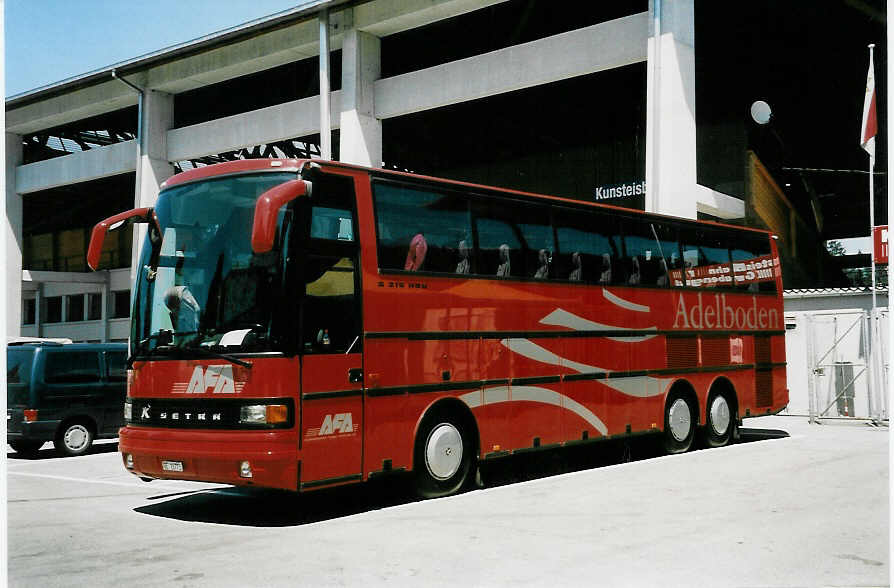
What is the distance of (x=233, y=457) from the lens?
8742mm

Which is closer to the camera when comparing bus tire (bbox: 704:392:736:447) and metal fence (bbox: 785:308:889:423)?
bus tire (bbox: 704:392:736:447)

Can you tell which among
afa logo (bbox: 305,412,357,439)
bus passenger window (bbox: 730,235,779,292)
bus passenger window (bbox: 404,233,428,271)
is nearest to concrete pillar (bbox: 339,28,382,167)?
bus passenger window (bbox: 730,235,779,292)

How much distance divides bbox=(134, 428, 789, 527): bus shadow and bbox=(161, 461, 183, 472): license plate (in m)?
0.56

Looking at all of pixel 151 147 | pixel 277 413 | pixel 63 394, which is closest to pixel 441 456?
pixel 277 413

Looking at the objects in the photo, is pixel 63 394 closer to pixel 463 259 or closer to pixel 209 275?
pixel 209 275

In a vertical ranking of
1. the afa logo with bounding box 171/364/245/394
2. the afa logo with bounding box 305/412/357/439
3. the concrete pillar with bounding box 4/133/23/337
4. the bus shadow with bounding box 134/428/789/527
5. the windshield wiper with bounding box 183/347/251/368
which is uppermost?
the concrete pillar with bounding box 4/133/23/337

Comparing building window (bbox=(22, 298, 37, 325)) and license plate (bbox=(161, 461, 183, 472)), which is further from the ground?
building window (bbox=(22, 298, 37, 325))

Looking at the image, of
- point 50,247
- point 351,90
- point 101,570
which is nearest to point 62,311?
point 50,247

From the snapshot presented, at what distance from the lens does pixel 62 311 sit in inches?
1767

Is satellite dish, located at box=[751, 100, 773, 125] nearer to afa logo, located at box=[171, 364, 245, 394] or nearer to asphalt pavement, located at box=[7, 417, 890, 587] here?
asphalt pavement, located at box=[7, 417, 890, 587]

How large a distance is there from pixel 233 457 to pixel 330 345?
1374 millimetres

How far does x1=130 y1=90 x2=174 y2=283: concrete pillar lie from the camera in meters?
30.3

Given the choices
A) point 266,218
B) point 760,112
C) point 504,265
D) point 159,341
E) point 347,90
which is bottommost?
point 159,341

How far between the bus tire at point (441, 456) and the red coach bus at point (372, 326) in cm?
2
